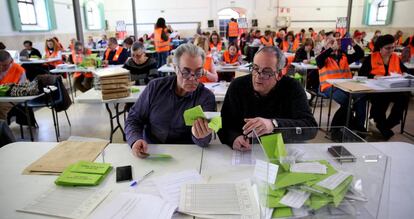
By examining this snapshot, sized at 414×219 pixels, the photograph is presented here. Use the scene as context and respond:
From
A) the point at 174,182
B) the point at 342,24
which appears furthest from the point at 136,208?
the point at 342,24

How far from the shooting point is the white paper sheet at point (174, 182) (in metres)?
1.25

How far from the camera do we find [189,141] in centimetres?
203

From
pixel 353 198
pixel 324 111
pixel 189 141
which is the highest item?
pixel 353 198

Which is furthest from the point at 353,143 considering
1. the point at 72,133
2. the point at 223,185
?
the point at 72,133

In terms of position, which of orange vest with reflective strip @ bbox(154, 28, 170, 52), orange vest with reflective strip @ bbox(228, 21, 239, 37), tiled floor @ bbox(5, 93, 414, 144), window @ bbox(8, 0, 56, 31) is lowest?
tiled floor @ bbox(5, 93, 414, 144)

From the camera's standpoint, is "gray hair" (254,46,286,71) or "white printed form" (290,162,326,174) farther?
"gray hair" (254,46,286,71)

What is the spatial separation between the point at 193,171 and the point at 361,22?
51.5 feet

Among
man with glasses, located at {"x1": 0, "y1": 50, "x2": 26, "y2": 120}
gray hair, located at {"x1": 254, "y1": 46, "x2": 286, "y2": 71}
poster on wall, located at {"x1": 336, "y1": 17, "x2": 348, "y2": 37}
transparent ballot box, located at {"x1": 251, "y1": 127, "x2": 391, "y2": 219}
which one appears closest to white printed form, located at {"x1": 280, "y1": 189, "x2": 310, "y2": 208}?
transparent ballot box, located at {"x1": 251, "y1": 127, "x2": 391, "y2": 219}

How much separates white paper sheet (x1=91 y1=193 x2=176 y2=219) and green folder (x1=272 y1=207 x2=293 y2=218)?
1.26 ft

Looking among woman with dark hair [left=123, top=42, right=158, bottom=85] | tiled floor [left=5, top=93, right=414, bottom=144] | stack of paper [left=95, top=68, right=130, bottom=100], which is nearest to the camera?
stack of paper [left=95, top=68, right=130, bottom=100]

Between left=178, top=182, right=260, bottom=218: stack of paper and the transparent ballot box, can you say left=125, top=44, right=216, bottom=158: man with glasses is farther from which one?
the transparent ballot box

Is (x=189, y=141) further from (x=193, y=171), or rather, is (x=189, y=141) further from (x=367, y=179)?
(x=367, y=179)

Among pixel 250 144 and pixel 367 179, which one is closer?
pixel 367 179

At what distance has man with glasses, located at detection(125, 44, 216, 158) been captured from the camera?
74.3 inches
